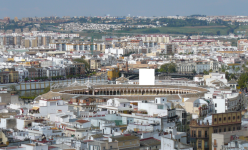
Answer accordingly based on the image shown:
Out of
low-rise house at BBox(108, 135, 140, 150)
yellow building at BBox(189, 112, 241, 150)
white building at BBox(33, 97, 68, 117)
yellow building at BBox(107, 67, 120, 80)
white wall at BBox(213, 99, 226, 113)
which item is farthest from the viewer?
yellow building at BBox(107, 67, 120, 80)

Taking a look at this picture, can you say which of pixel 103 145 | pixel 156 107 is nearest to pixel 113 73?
pixel 156 107

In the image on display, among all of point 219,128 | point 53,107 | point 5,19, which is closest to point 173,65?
point 53,107

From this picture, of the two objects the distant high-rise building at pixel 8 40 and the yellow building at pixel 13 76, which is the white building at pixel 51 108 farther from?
the distant high-rise building at pixel 8 40

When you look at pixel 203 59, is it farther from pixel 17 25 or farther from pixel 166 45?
pixel 17 25

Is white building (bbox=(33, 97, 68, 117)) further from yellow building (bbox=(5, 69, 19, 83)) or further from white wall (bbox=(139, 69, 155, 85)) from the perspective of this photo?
yellow building (bbox=(5, 69, 19, 83))

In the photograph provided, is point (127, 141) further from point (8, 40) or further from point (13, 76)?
point (8, 40)

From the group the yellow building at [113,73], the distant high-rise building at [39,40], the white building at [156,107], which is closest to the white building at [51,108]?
the white building at [156,107]

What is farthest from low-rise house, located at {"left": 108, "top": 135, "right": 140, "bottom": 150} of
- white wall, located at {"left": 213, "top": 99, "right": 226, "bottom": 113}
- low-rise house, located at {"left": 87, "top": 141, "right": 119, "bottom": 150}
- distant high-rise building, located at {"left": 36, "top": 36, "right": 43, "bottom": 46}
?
distant high-rise building, located at {"left": 36, "top": 36, "right": 43, "bottom": 46}

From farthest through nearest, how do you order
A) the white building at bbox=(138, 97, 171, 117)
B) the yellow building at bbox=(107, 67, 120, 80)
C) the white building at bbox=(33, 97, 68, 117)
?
the yellow building at bbox=(107, 67, 120, 80), the white building at bbox=(33, 97, 68, 117), the white building at bbox=(138, 97, 171, 117)
